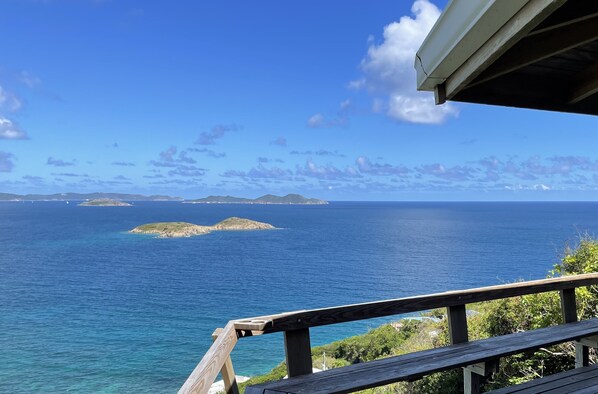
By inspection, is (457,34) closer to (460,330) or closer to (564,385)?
(460,330)

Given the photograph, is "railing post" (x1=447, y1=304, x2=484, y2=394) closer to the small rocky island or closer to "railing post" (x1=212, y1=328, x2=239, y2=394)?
"railing post" (x1=212, y1=328, x2=239, y2=394)

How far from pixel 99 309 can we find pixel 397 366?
122 ft

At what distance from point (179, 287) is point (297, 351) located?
41.5 m

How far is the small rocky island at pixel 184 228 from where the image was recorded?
80.8m

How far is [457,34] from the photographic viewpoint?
5.51ft

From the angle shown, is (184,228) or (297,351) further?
(184,228)

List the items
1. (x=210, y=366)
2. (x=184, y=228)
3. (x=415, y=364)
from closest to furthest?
(x=210, y=366) < (x=415, y=364) < (x=184, y=228)

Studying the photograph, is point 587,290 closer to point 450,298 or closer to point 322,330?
point 450,298

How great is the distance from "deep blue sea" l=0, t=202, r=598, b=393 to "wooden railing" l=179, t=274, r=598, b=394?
11597 mm

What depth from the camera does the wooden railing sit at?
1.83m

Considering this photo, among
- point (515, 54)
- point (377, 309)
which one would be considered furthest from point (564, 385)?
point (515, 54)

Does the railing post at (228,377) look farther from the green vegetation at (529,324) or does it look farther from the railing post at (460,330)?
the green vegetation at (529,324)

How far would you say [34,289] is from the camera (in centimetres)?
3984

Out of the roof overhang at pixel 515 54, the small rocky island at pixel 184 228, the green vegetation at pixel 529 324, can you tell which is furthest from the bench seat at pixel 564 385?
the small rocky island at pixel 184 228
